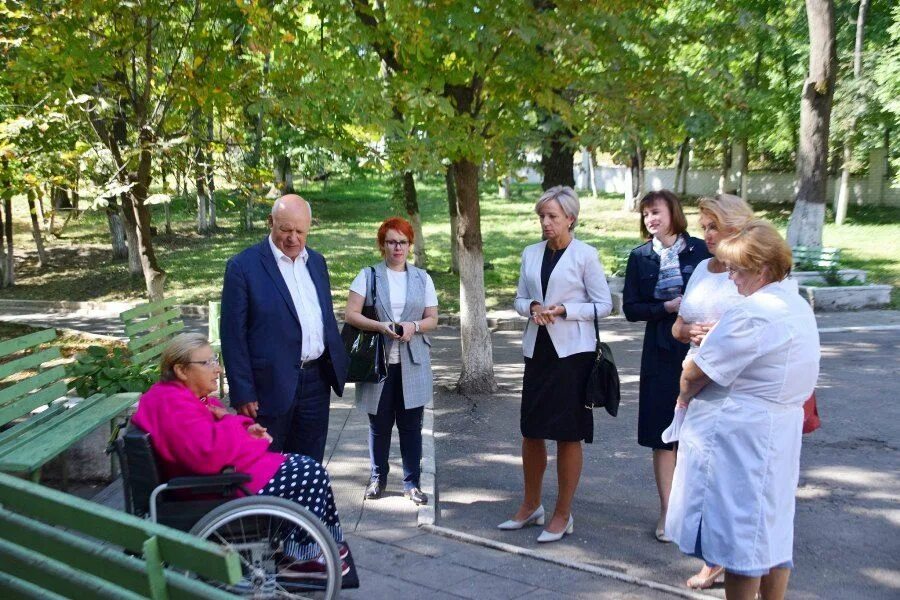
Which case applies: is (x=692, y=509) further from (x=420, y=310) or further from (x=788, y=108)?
(x=788, y=108)

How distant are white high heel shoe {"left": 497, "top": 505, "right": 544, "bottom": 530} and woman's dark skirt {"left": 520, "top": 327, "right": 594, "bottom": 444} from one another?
593 mm

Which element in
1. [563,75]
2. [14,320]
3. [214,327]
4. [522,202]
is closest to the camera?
[563,75]

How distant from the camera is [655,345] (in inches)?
200

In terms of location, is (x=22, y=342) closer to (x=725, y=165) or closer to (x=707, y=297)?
(x=707, y=297)

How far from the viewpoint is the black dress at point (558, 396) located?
5098mm

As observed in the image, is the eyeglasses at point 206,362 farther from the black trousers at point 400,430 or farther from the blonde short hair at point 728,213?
the blonde short hair at point 728,213

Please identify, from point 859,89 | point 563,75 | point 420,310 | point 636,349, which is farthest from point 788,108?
point 420,310

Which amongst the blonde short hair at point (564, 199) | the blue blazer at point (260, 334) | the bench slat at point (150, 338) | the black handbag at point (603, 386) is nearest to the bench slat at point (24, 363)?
the bench slat at point (150, 338)

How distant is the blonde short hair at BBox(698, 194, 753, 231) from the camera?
445cm

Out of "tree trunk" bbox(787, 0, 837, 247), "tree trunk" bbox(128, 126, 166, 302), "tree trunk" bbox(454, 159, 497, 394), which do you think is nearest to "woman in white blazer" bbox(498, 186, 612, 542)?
"tree trunk" bbox(454, 159, 497, 394)

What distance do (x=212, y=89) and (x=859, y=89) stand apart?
26.0 m

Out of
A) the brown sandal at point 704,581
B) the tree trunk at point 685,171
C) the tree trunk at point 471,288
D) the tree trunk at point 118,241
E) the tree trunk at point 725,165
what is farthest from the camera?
the tree trunk at point 685,171

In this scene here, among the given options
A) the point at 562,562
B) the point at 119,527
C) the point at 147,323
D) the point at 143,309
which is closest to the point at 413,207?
the point at 143,309

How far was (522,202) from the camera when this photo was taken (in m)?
40.3
